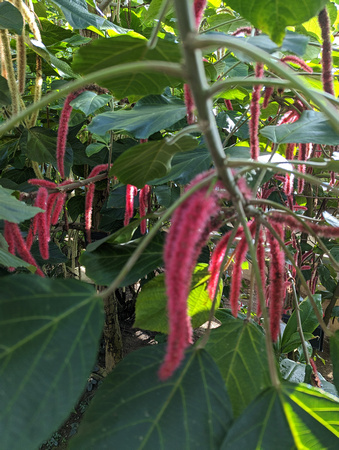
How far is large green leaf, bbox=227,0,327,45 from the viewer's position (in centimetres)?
37

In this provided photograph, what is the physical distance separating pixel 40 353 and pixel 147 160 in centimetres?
36

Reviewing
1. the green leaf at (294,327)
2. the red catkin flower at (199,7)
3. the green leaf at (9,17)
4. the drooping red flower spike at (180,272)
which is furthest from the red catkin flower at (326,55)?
the green leaf at (294,327)

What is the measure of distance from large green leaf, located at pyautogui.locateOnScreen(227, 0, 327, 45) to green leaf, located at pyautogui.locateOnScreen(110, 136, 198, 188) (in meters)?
0.21

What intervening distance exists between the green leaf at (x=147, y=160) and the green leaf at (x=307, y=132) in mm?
131

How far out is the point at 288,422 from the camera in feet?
1.23

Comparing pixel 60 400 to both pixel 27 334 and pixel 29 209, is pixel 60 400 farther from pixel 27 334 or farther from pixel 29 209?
pixel 29 209

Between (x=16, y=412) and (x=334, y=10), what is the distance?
116 centimetres

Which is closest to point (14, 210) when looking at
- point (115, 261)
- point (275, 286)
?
point (115, 261)

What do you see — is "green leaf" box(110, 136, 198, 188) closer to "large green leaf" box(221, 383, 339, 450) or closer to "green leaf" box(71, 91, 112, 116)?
"green leaf" box(71, 91, 112, 116)

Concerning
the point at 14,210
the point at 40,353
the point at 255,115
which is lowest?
the point at 40,353

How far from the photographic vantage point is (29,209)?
0.52 meters

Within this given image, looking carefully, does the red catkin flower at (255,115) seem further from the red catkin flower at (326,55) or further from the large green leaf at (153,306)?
the large green leaf at (153,306)

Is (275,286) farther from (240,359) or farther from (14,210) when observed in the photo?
(14,210)

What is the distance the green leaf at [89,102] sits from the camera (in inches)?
31.7
